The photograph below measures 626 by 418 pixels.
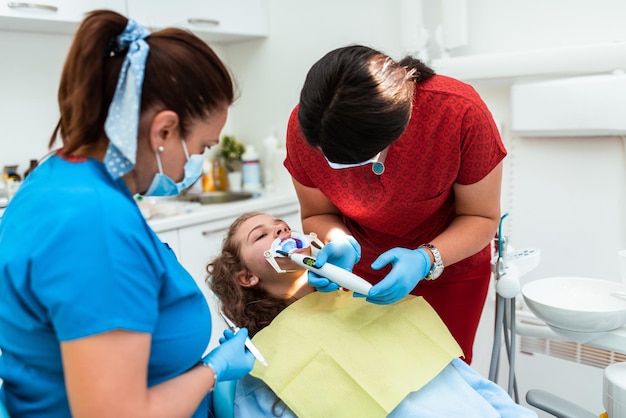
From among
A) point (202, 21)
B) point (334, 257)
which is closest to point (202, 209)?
point (202, 21)

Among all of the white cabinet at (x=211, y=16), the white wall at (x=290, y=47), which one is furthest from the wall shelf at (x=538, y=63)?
the white cabinet at (x=211, y=16)

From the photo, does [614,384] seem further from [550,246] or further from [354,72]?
[550,246]

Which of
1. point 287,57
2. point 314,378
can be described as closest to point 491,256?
point 314,378

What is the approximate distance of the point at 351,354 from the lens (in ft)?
4.42

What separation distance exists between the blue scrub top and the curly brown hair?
551mm

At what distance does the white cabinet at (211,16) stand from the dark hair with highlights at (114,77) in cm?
169

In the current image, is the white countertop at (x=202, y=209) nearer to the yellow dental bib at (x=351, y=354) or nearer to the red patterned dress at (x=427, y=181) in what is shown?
the red patterned dress at (x=427, y=181)

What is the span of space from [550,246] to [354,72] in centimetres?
147

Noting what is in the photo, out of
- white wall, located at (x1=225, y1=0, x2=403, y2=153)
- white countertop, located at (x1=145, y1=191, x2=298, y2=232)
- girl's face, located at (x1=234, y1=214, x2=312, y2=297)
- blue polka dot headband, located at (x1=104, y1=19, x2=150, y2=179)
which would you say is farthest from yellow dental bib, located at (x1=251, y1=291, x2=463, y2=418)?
white wall, located at (x1=225, y1=0, x2=403, y2=153)

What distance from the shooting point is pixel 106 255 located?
0.80 m

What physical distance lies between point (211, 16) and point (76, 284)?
2.31 metres

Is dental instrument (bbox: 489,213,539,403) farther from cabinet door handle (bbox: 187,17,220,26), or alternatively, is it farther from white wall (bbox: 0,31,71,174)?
white wall (bbox: 0,31,71,174)

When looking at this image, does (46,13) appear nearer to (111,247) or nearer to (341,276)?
(341,276)

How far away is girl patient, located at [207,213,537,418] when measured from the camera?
50.4 inches
